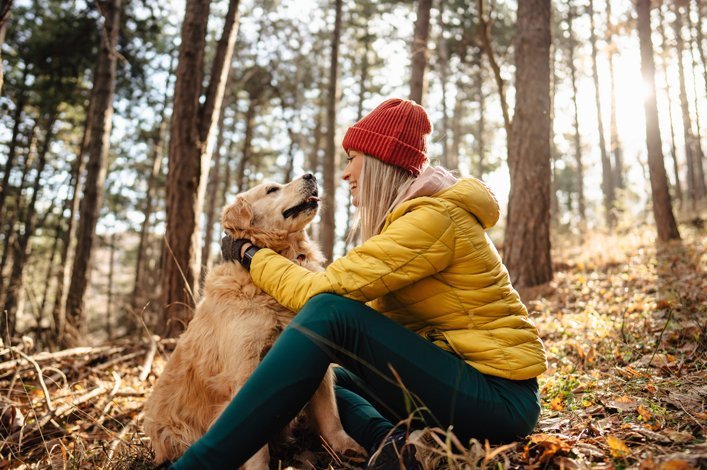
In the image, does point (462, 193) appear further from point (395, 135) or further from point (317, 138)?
point (317, 138)

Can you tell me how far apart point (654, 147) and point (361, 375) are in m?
9.37

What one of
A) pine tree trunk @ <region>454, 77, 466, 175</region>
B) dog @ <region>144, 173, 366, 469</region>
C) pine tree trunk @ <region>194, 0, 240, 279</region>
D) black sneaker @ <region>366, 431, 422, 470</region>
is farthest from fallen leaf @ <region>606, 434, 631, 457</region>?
pine tree trunk @ <region>454, 77, 466, 175</region>

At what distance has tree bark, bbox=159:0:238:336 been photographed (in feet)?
17.3

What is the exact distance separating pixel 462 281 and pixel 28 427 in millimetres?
3138

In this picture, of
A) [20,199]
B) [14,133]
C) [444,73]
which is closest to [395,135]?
[14,133]

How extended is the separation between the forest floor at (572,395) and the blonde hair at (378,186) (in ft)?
3.71

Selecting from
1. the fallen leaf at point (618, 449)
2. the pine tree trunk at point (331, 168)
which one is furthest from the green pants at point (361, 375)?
the pine tree trunk at point (331, 168)

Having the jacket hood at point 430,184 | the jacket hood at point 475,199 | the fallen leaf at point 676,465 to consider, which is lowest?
the fallen leaf at point 676,465

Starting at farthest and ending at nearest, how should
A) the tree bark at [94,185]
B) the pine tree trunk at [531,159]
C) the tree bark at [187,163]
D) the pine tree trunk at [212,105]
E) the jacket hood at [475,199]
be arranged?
the tree bark at [94,185] → the pine tree trunk at [531,159] → the pine tree trunk at [212,105] → the tree bark at [187,163] → the jacket hood at [475,199]

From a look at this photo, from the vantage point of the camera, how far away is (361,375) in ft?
6.82

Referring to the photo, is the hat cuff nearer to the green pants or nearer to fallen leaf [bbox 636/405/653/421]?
the green pants

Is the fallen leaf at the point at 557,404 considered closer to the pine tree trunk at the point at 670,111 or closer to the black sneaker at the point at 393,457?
the black sneaker at the point at 393,457

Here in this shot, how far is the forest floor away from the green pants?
0.14 metres

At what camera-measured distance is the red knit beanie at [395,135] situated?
239cm
